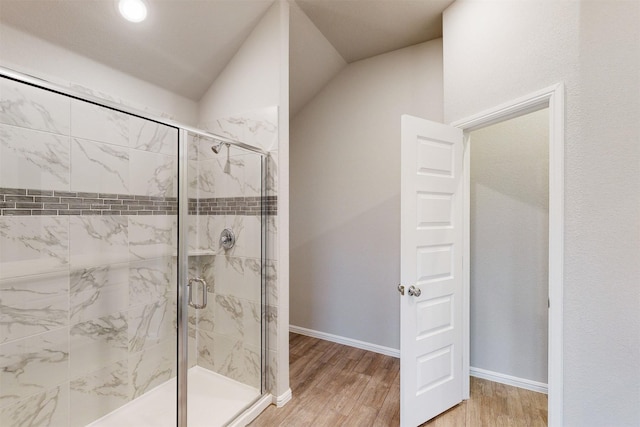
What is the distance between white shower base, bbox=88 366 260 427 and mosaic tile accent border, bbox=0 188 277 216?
127 centimetres

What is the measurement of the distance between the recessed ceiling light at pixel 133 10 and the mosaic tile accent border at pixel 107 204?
1125 millimetres

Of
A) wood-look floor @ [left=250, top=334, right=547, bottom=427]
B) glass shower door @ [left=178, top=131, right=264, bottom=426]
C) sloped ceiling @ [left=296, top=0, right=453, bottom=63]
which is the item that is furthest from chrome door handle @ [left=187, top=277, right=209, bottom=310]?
sloped ceiling @ [left=296, top=0, right=453, bottom=63]

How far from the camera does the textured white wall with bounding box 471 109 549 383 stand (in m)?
2.16

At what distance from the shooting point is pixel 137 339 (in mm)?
2047

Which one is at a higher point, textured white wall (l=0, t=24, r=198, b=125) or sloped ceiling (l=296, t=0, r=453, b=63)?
sloped ceiling (l=296, t=0, r=453, b=63)

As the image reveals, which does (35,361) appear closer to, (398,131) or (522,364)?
(398,131)

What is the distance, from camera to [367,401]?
210 centimetres

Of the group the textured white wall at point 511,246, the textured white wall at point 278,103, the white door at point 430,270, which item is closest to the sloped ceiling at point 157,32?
the textured white wall at point 278,103

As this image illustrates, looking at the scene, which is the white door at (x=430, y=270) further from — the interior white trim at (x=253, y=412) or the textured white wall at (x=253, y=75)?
the textured white wall at (x=253, y=75)

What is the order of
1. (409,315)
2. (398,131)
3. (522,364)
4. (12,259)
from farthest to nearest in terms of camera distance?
(398,131)
(522,364)
(409,315)
(12,259)

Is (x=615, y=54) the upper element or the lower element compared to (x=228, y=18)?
lower

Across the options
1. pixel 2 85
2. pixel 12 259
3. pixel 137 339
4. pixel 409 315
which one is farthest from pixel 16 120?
pixel 409 315

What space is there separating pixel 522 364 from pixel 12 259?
3404 millimetres

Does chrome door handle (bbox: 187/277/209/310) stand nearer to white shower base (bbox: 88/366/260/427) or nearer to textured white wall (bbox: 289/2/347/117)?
white shower base (bbox: 88/366/260/427)
